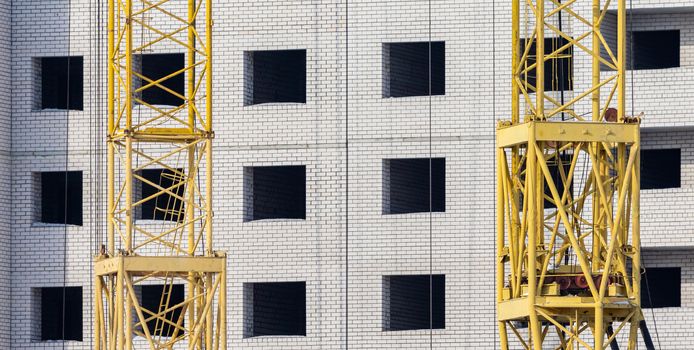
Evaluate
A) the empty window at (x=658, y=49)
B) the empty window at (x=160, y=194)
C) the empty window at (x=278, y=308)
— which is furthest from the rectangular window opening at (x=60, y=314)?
the empty window at (x=658, y=49)

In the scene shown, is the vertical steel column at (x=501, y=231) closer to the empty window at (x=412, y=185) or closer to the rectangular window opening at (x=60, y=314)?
the empty window at (x=412, y=185)

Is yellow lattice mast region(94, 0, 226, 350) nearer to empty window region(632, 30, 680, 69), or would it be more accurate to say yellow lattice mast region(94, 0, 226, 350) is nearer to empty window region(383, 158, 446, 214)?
empty window region(383, 158, 446, 214)

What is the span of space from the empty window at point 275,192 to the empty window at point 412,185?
281 centimetres

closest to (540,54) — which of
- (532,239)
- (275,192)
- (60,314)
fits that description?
(532,239)

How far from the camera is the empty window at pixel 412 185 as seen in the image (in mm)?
53469

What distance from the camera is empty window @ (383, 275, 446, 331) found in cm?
5316

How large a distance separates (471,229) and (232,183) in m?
5.82

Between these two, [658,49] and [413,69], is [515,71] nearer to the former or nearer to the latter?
[413,69]

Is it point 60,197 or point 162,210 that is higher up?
point 60,197

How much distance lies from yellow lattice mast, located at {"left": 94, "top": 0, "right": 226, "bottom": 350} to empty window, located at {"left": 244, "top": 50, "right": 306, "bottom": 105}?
1.91 meters

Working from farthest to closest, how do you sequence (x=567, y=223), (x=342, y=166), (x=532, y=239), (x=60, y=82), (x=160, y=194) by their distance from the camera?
(x=60, y=82) → (x=160, y=194) → (x=342, y=166) → (x=532, y=239) → (x=567, y=223)

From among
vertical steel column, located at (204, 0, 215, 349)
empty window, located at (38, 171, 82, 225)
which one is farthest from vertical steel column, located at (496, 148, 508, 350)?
empty window, located at (38, 171, 82, 225)

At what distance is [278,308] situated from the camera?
55531 millimetres

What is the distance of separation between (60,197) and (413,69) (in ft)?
30.7
